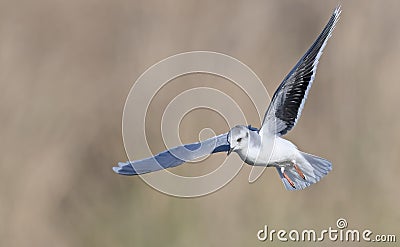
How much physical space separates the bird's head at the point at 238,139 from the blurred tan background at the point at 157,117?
1244mm

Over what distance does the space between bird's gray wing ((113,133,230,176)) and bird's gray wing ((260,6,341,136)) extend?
22 cm

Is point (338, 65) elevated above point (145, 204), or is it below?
above

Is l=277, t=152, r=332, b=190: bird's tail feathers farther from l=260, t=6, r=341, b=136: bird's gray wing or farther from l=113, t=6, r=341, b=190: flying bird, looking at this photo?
l=260, t=6, r=341, b=136: bird's gray wing

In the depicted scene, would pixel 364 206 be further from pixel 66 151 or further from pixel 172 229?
pixel 66 151

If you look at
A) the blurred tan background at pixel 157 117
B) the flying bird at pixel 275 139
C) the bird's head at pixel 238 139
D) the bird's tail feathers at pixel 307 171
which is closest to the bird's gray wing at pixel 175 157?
the flying bird at pixel 275 139

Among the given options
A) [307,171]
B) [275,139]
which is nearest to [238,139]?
[275,139]

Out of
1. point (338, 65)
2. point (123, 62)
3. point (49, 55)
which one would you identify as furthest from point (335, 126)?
point (49, 55)

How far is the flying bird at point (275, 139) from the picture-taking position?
4277 mm

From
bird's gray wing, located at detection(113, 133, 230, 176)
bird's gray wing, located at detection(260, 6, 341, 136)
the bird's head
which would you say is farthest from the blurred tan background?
the bird's head

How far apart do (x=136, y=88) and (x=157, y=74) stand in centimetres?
15

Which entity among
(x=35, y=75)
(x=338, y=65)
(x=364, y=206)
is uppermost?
(x=338, y=65)

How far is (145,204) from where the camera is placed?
5.50 metres

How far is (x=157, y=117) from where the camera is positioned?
5738 millimetres

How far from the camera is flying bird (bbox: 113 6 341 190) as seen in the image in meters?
4.28
